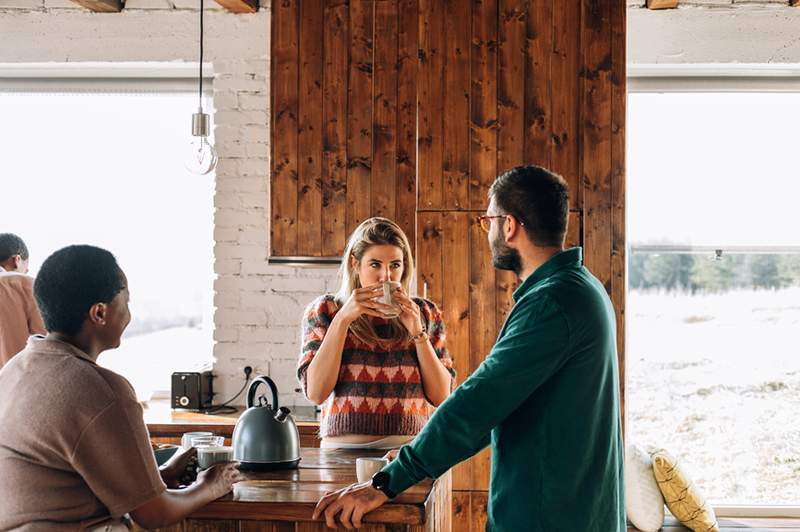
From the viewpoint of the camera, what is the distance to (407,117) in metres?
4.18

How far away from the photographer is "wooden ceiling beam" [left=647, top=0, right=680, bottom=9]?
4262mm

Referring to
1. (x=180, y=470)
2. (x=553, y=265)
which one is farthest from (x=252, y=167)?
(x=553, y=265)

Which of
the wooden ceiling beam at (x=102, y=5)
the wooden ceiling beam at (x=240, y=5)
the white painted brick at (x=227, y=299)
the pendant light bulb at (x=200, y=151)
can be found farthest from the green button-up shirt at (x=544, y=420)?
the wooden ceiling beam at (x=102, y=5)

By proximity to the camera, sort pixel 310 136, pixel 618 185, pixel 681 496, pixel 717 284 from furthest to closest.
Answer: pixel 717 284, pixel 310 136, pixel 681 496, pixel 618 185

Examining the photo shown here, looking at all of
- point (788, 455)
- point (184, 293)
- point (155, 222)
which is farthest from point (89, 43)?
point (788, 455)

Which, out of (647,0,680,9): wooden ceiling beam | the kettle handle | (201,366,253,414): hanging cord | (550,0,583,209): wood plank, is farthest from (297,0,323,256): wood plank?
the kettle handle

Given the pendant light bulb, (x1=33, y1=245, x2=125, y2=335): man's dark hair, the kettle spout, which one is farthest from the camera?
the pendant light bulb

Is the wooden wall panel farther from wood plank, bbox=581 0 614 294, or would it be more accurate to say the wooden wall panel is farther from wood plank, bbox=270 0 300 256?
wood plank, bbox=270 0 300 256

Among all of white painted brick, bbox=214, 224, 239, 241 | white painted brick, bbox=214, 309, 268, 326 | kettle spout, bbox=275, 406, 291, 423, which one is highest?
white painted brick, bbox=214, 224, 239, 241

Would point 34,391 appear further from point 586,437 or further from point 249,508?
point 586,437

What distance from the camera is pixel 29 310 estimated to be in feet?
13.3

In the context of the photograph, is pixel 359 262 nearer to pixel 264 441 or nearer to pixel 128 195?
pixel 264 441

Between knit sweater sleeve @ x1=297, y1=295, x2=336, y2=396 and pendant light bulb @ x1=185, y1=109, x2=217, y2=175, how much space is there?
106cm

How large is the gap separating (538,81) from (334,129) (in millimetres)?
993
